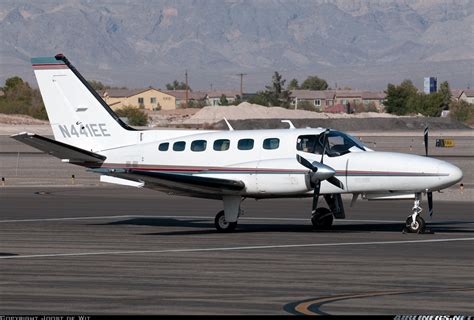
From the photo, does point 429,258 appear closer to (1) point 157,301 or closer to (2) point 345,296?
(2) point 345,296

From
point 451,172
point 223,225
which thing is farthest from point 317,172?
A: point 451,172

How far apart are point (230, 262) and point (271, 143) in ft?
23.2

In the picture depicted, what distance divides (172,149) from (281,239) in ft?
15.4

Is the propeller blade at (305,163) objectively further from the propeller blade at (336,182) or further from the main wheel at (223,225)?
the main wheel at (223,225)

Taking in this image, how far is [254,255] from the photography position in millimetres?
22812

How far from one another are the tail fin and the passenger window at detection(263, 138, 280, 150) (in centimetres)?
446

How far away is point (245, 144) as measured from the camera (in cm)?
2841

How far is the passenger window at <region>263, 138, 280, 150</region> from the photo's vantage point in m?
28.1

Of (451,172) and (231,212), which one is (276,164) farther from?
(451,172)

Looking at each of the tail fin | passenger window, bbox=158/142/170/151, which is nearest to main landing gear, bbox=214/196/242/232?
passenger window, bbox=158/142/170/151

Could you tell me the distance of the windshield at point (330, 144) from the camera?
27.7 m

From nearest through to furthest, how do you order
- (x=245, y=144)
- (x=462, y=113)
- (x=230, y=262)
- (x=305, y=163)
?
(x=230, y=262) < (x=305, y=163) < (x=245, y=144) < (x=462, y=113)

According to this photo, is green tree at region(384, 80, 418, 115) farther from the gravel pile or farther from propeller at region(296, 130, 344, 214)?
propeller at region(296, 130, 344, 214)

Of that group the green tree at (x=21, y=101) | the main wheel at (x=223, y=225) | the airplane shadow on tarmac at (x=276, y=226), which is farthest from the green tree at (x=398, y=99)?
the main wheel at (x=223, y=225)
